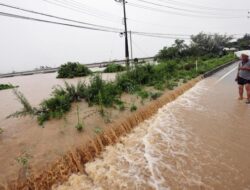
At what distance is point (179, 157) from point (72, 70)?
62.9 ft

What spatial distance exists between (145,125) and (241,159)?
3133mm

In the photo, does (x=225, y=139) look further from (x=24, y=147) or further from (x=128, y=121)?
(x=24, y=147)

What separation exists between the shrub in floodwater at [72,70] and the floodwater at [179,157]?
50.8 ft

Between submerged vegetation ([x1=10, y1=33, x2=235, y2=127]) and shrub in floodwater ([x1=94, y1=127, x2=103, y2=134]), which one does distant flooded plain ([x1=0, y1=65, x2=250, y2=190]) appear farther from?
Result: submerged vegetation ([x1=10, y1=33, x2=235, y2=127])

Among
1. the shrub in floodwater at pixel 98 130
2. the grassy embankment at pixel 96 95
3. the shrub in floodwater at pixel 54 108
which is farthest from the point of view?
the grassy embankment at pixel 96 95

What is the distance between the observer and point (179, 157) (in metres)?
5.43

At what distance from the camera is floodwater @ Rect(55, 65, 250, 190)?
447 centimetres

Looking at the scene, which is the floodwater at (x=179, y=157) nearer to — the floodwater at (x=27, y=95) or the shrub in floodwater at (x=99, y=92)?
the shrub in floodwater at (x=99, y=92)

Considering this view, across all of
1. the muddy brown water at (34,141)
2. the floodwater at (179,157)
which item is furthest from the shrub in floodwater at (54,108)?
the floodwater at (179,157)

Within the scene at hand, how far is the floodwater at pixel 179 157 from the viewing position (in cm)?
447

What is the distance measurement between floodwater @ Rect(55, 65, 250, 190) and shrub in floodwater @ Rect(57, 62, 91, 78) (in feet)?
A: 50.8

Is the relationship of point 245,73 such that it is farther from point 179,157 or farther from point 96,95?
point 96,95

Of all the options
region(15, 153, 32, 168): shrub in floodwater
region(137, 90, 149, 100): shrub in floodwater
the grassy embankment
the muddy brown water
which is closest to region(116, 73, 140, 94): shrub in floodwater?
the grassy embankment

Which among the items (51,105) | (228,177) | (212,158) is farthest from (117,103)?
(228,177)
